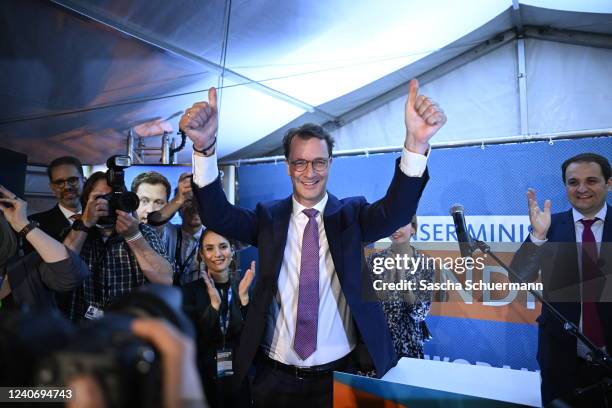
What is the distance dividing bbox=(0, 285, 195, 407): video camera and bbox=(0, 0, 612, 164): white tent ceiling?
2424mm

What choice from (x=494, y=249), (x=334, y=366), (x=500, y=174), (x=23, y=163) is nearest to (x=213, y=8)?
(x=23, y=163)

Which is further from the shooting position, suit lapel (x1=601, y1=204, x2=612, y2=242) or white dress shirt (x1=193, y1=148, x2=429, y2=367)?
suit lapel (x1=601, y1=204, x2=612, y2=242)

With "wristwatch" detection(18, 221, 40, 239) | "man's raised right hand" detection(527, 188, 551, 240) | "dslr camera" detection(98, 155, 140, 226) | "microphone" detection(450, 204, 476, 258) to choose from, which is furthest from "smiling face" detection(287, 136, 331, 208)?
"man's raised right hand" detection(527, 188, 551, 240)

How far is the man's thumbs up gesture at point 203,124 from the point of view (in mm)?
1560

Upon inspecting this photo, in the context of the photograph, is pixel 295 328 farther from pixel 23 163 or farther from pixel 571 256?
pixel 23 163

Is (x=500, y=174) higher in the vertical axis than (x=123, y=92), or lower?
lower

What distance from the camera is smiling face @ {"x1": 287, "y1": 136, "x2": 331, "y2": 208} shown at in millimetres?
1859

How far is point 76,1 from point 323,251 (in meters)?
1.88

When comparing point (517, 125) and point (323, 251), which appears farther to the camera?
point (517, 125)

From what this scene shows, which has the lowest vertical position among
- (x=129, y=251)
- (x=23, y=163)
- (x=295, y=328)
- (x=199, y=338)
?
(x=199, y=338)

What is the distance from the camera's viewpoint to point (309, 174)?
1.86 metres

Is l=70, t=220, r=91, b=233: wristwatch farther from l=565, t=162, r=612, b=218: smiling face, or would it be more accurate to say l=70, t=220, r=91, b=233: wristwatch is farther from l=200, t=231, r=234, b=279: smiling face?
→ l=565, t=162, r=612, b=218: smiling face

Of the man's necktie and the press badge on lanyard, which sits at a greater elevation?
the man's necktie

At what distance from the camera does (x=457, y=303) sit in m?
3.59
